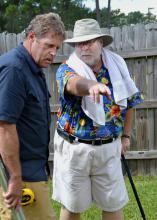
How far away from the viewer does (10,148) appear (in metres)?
2.59

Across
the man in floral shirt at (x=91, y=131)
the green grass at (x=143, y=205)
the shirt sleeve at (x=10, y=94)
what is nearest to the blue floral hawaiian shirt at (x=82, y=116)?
the man in floral shirt at (x=91, y=131)

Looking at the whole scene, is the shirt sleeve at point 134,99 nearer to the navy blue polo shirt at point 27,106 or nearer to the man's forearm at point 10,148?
the navy blue polo shirt at point 27,106

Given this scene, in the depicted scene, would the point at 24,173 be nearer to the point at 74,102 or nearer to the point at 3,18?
the point at 74,102

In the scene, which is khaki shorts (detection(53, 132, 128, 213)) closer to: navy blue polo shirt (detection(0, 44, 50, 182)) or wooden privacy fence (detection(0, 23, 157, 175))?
navy blue polo shirt (detection(0, 44, 50, 182))

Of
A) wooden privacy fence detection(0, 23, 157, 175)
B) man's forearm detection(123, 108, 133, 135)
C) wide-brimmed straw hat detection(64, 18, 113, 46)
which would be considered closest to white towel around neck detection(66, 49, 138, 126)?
wide-brimmed straw hat detection(64, 18, 113, 46)

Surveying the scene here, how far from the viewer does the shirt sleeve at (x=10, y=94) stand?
2.55 m

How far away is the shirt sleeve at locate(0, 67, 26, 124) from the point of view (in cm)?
255

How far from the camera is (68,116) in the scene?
3.36m

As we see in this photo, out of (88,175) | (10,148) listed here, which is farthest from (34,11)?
(10,148)

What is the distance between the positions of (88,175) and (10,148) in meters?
0.98

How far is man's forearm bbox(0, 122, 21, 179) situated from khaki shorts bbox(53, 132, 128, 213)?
0.80 m

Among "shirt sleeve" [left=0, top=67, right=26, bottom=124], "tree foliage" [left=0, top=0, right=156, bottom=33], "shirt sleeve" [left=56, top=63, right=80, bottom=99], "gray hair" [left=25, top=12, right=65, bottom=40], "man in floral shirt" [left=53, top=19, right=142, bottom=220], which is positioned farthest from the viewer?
"tree foliage" [left=0, top=0, right=156, bottom=33]

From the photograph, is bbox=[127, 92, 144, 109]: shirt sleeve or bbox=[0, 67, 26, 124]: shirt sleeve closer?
bbox=[0, 67, 26, 124]: shirt sleeve

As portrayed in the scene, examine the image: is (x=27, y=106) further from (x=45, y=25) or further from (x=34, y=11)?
(x=34, y=11)
